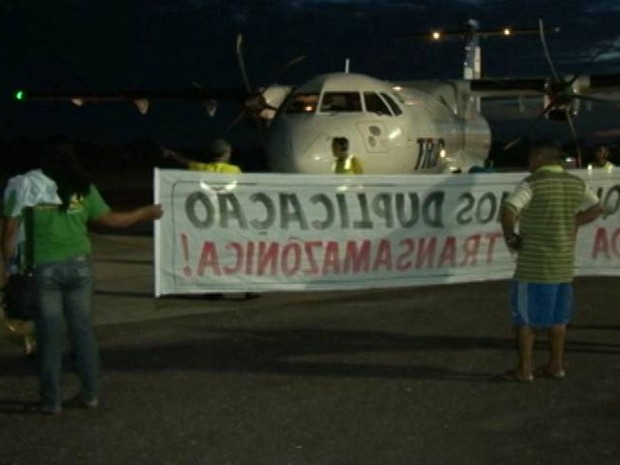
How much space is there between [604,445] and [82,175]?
3.72 metres

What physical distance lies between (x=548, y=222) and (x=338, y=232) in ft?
12.2

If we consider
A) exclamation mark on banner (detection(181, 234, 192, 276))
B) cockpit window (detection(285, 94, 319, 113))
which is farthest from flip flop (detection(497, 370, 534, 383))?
cockpit window (detection(285, 94, 319, 113))

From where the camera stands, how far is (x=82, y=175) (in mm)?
7156

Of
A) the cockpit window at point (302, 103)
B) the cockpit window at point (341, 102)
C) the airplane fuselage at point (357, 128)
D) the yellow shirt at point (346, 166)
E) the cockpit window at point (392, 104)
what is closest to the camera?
the yellow shirt at point (346, 166)

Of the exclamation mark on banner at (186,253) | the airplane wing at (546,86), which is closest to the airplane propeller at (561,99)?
the airplane wing at (546,86)

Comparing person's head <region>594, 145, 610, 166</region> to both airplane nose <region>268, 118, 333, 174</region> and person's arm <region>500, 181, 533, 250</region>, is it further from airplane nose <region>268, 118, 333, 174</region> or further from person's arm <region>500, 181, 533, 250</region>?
person's arm <region>500, 181, 533, 250</region>

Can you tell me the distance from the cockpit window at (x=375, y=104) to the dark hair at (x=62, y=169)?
1172 centimetres

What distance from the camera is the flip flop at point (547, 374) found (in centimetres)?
815

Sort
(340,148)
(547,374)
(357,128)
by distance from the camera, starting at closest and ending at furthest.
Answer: (547,374)
(340,148)
(357,128)

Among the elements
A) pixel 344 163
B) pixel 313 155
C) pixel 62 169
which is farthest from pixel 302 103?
pixel 62 169

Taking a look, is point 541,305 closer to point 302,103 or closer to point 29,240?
point 29,240

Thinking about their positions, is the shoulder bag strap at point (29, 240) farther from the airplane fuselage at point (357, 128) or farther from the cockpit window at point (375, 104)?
the cockpit window at point (375, 104)

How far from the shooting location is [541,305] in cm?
795

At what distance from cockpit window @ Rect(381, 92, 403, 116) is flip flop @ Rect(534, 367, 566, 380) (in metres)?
11.1
